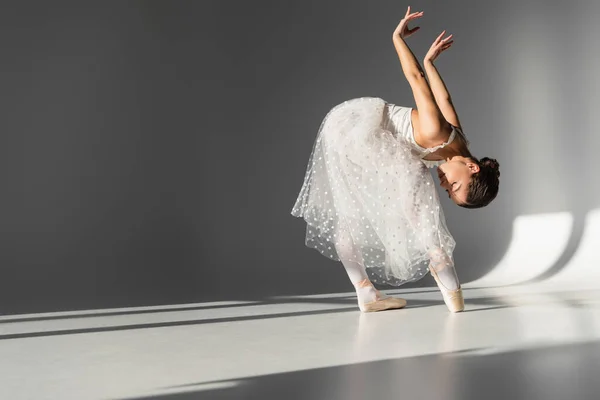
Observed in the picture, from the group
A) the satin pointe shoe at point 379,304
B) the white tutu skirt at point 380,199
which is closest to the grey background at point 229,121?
the satin pointe shoe at point 379,304

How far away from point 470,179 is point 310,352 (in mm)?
977

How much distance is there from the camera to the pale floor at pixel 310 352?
1842 millimetres

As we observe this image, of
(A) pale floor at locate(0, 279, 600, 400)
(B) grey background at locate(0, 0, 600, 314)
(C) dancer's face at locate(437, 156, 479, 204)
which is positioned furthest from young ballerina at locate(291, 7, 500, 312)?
(B) grey background at locate(0, 0, 600, 314)

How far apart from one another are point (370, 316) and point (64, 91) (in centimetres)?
262

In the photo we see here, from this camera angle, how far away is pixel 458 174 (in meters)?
2.93

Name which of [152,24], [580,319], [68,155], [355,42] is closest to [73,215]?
[68,155]

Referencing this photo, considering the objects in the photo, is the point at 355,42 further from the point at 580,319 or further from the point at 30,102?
the point at 580,319

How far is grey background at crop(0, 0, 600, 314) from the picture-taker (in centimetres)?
462

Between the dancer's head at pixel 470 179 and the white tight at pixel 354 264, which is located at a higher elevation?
the dancer's head at pixel 470 179

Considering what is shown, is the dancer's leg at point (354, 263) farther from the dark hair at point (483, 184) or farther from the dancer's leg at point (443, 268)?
the dark hair at point (483, 184)

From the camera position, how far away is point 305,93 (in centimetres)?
526

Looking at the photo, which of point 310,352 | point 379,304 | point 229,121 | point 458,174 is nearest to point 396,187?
point 458,174

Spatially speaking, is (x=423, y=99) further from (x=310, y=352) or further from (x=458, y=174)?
(x=310, y=352)

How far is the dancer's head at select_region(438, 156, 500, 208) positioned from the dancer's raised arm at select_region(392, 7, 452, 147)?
108 millimetres
